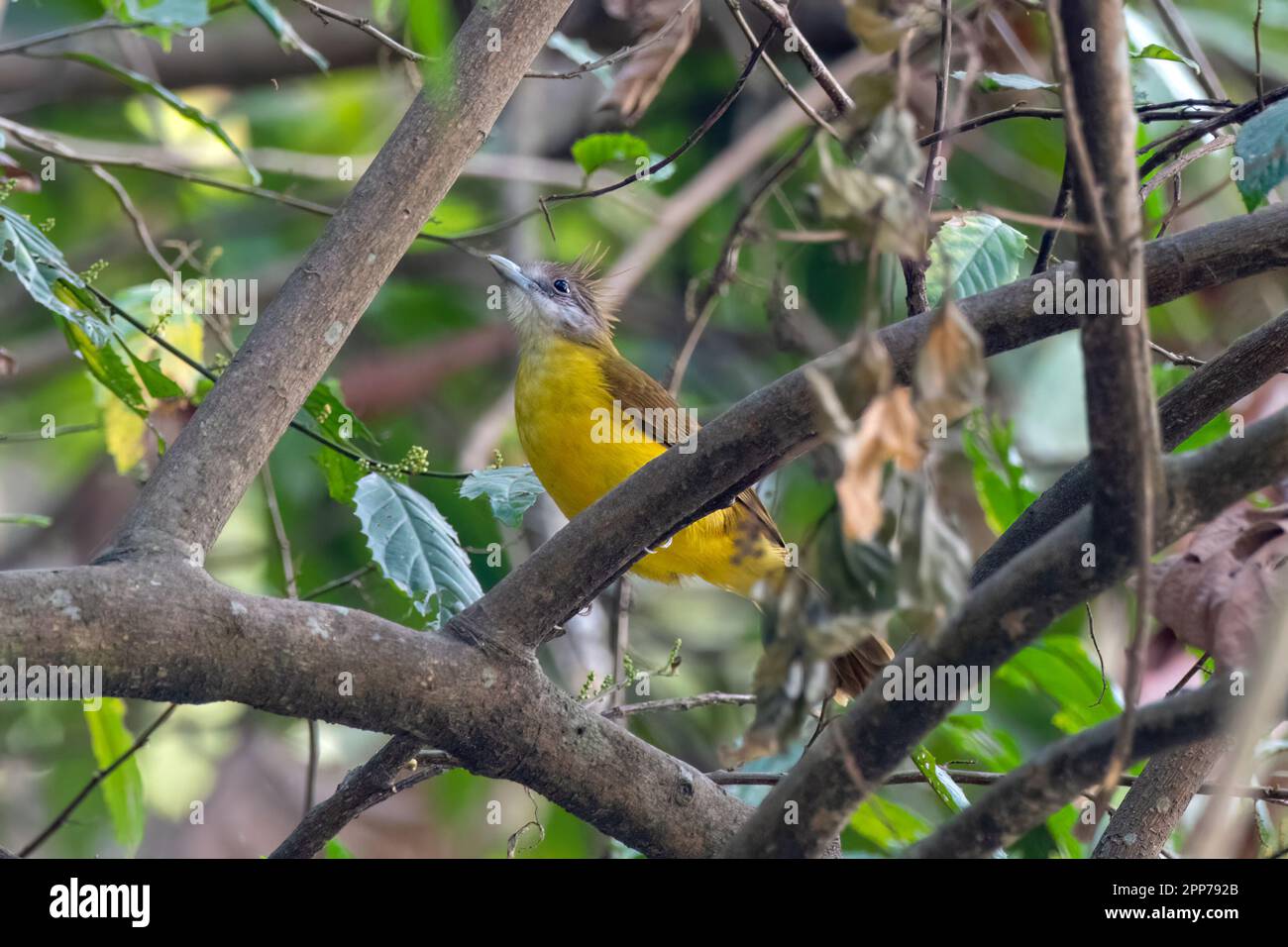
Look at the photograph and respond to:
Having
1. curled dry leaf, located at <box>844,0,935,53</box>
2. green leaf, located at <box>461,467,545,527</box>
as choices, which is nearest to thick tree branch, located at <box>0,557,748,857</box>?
green leaf, located at <box>461,467,545,527</box>

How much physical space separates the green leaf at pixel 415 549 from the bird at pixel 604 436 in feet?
3.49

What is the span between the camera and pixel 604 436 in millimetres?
3926

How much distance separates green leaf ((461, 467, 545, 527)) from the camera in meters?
2.69

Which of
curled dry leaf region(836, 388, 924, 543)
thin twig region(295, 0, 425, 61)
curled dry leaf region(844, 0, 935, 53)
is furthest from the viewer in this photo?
thin twig region(295, 0, 425, 61)

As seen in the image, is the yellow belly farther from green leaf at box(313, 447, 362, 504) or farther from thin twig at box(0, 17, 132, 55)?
thin twig at box(0, 17, 132, 55)

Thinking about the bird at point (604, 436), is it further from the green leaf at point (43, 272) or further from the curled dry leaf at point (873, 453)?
the curled dry leaf at point (873, 453)

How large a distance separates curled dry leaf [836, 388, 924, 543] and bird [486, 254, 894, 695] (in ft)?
7.79

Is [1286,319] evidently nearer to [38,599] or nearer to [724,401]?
[38,599]

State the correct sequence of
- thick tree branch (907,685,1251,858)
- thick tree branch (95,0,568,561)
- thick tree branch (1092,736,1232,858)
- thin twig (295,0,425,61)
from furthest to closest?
thin twig (295,0,425,61) → thick tree branch (1092,736,1232,858) → thick tree branch (95,0,568,561) → thick tree branch (907,685,1251,858)

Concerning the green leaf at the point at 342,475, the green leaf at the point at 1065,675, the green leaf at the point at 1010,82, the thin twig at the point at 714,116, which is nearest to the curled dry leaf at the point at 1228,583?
the green leaf at the point at 1010,82

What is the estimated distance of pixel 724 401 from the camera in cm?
614

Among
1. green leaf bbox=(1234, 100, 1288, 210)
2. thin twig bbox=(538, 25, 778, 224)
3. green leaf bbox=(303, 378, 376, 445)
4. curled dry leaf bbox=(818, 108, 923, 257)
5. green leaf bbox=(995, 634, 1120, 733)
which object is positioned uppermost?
thin twig bbox=(538, 25, 778, 224)

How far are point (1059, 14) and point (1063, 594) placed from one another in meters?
0.59
